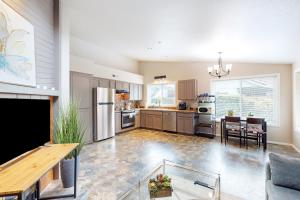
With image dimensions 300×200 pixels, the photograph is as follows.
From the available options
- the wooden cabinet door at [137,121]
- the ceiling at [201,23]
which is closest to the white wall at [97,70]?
the ceiling at [201,23]

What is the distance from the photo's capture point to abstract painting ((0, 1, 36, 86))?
156cm

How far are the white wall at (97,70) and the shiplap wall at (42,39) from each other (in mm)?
1623

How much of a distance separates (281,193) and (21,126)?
9.51 feet

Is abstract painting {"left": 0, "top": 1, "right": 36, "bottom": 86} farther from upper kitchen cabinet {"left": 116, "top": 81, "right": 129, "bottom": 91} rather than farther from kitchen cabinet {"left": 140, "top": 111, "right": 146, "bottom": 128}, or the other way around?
kitchen cabinet {"left": 140, "top": 111, "right": 146, "bottom": 128}

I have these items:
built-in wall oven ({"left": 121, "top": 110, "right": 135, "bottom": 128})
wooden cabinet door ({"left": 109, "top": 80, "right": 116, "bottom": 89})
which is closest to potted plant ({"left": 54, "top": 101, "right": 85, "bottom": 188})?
wooden cabinet door ({"left": 109, "top": 80, "right": 116, "bottom": 89})

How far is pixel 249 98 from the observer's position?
519 centimetres

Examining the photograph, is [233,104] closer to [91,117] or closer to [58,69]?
[91,117]

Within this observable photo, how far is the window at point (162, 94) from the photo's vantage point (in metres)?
6.93

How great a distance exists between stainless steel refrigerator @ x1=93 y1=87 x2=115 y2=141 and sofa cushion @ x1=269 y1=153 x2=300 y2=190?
4347 mm

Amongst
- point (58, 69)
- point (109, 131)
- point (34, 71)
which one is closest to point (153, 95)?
point (109, 131)

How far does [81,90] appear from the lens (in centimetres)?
443

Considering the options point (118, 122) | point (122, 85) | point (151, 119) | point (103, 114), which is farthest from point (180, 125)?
point (103, 114)

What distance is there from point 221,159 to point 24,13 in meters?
4.38

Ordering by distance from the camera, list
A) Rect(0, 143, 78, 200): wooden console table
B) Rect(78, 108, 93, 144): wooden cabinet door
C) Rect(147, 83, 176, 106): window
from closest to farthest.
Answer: Rect(0, 143, 78, 200): wooden console table → Rect(78, 108, 93, 144): wooden cabinet door → Rect(147, 83, 176, 106): window
